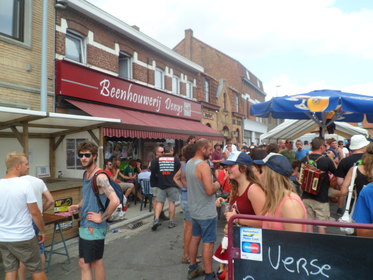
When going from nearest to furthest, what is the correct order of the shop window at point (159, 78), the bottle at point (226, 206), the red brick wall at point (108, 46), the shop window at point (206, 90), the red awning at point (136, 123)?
the bottle at point (226, 206) → the red awning at point (136, 123) → the red brick wall at point (108, 46) → the shop window at point (159, 78) → the shop window at point (206, 90)

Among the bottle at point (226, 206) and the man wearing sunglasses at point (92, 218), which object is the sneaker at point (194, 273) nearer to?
the bottle at point (226, 206)

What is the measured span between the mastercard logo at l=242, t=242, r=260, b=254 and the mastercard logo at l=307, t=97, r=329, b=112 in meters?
4.14

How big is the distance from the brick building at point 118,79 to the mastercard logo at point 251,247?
5.47 m

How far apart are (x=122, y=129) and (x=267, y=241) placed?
6772 millimetres

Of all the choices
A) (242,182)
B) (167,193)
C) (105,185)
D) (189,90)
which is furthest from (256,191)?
(189,90)

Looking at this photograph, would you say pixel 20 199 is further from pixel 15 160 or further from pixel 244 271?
pixel 244 271

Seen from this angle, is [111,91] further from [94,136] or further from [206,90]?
[206,90]

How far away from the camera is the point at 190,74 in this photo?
684 inches

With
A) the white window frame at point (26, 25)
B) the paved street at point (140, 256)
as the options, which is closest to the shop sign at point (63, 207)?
the paved street at point (140, 256)

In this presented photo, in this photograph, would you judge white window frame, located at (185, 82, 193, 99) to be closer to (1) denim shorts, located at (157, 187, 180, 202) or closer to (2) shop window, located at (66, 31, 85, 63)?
(2) shop window, located at (66, 31, 85, 63)

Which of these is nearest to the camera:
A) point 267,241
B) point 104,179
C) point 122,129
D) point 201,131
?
point 267,241

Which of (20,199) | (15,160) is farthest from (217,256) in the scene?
(15,160)

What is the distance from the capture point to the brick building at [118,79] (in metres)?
9.07

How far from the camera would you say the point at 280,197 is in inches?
86.0
